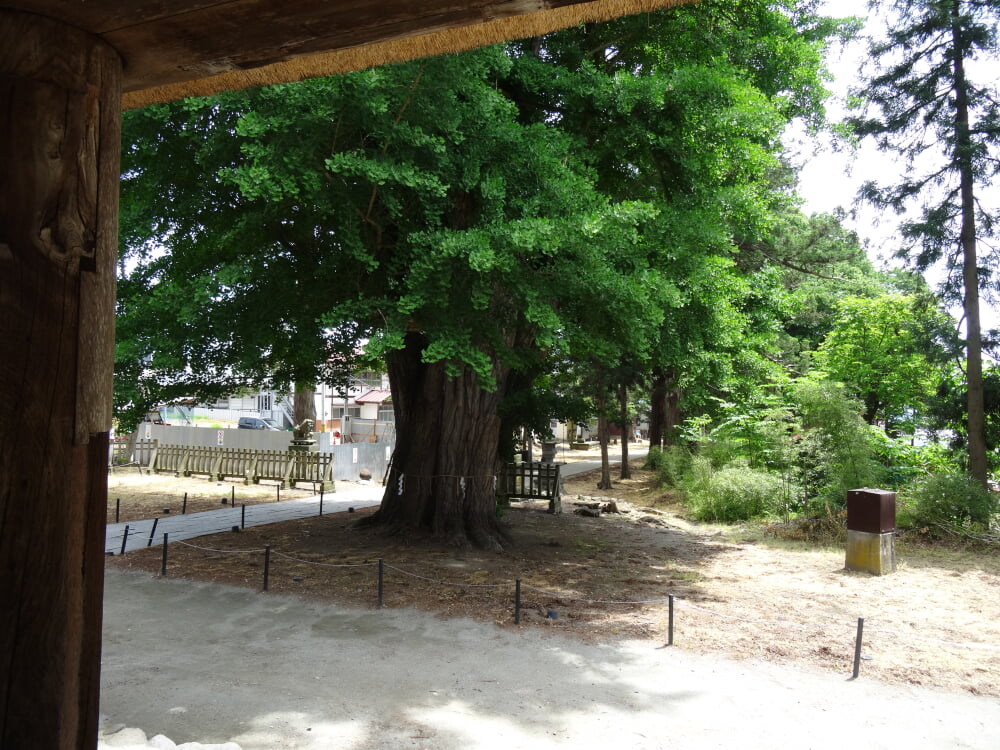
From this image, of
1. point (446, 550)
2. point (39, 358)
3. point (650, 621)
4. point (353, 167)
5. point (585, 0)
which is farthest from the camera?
point (446, 550)

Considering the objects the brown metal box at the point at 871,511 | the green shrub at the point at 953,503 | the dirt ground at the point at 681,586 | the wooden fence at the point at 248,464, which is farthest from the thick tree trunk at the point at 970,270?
the wooden fence at the point at 248,464

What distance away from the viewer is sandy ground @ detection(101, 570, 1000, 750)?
5.83 metres

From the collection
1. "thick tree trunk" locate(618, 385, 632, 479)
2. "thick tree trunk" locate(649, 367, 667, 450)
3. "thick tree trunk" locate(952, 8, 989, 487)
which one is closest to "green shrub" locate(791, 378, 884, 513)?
"thick tree trunk" locate(952, 8, 989, 487)

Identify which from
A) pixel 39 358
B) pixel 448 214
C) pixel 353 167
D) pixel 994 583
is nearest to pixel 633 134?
pixel 448 214

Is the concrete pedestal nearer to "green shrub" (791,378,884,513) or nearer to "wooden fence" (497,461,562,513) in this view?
"green shrub" (791,378,884,513)

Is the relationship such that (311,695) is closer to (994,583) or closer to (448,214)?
(448,214)

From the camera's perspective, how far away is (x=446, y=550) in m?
12.9

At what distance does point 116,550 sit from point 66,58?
42.5ft

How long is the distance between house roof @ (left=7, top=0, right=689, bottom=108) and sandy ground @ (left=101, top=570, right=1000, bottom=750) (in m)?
4.91

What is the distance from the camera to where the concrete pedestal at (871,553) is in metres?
12.3

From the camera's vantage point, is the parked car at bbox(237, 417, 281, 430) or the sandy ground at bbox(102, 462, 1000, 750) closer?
the sandy ground at bbox(102, 462, 1000, 750)

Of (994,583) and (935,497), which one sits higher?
(935,497)

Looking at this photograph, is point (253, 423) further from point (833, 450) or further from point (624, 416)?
point (833, 450)

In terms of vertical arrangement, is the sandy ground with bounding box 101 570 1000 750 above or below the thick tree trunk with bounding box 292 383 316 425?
below
